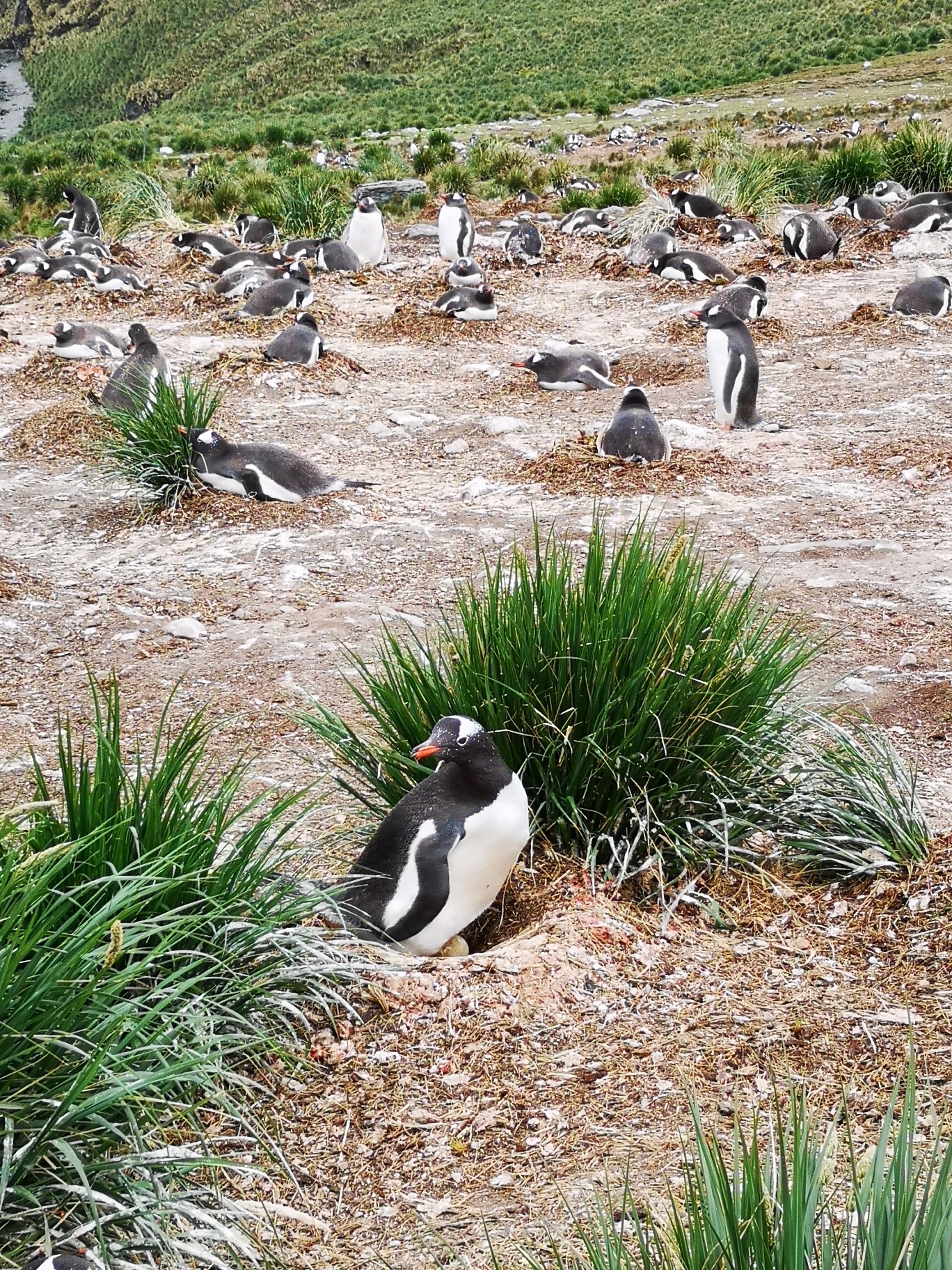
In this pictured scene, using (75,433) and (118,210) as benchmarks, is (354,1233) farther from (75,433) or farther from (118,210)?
(118,210)

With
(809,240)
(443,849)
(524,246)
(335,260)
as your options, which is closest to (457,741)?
(443,849)

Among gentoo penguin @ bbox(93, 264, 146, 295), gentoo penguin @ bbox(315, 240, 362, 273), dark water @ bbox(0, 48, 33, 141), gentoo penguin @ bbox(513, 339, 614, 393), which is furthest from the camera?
dark water @ bbox(0, 48, 33, 141)

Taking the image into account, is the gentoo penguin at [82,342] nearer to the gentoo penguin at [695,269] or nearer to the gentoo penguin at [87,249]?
the gentoo penguin at [87,249]

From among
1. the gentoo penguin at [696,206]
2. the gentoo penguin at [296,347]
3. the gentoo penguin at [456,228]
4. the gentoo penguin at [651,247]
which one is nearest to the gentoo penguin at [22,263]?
the gentoo penguin at [456,228]

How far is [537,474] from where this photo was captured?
817cm

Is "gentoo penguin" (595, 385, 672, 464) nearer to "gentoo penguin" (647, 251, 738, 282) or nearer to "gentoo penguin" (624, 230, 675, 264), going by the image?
"gentoo penguin" (647, 251, 738, 282)

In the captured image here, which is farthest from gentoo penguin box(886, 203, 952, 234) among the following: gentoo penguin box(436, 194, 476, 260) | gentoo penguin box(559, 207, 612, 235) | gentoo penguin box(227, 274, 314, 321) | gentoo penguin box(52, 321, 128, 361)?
gentoo penguin box(52, 321, 128, 361)

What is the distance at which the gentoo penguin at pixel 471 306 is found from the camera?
39.9 feet

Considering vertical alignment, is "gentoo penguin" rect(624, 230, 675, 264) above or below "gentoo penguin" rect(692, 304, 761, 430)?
above

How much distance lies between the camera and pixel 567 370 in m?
10.1

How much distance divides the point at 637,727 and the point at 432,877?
724 mm

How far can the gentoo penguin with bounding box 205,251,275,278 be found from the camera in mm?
13461

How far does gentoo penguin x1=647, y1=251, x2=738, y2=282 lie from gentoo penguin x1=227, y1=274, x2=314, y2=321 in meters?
3.77

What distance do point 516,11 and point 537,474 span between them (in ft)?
219
